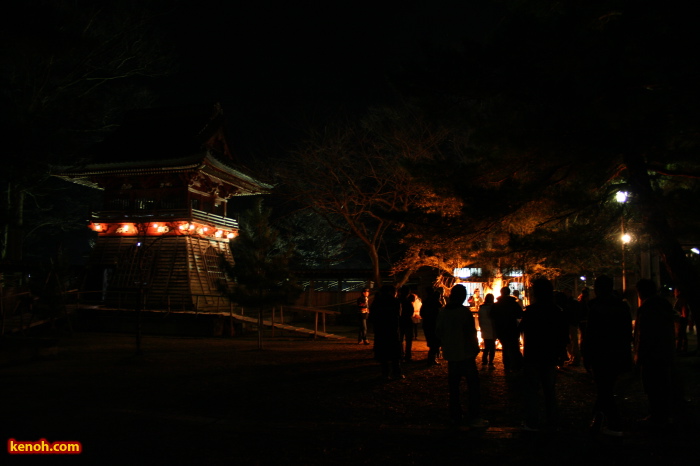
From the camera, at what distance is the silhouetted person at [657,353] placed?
5531 millimetres

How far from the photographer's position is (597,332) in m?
5.32

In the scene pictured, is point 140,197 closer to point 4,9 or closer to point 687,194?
point 4,9

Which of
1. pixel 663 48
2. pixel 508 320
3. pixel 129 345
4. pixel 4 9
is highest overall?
pixel 4 9

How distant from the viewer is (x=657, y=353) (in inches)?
222

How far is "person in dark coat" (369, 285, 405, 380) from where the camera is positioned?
8594 millimetres

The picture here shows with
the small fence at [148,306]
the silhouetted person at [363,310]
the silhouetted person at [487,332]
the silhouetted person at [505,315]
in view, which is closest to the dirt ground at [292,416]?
the silhouetted person at [487,332]

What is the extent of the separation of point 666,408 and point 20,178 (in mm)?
10400

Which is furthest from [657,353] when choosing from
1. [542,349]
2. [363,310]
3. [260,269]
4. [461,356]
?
[260,269]

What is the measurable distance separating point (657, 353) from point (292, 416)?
438 cm

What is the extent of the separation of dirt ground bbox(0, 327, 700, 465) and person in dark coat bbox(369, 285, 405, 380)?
44cm

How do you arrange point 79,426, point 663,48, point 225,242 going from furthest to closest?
point 225,242, point 663,48, point 79,426

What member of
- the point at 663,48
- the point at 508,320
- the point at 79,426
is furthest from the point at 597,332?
the point at 79,426

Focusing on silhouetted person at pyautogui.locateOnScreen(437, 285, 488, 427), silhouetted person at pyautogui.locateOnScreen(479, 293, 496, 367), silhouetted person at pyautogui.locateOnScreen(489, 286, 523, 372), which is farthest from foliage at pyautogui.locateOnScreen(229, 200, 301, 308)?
silhouetted person at pyautogui.locateOnScreen(437, 285, 488, 427)

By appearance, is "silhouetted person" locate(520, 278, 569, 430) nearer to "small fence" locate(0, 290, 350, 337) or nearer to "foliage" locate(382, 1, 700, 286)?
"foliage" locate(382, 1, 700, 286)
